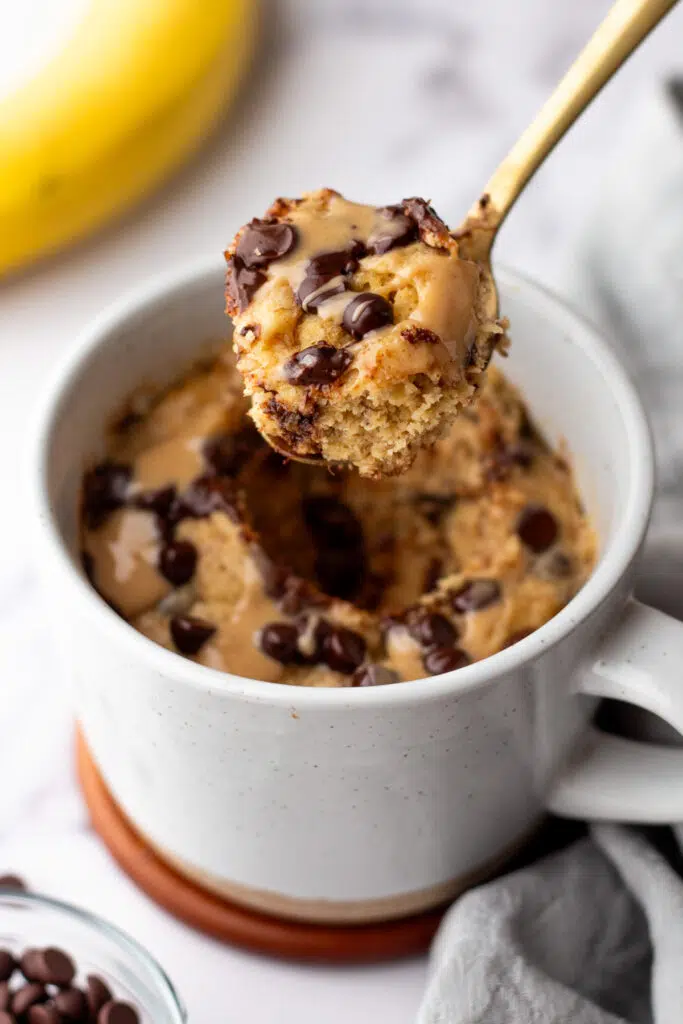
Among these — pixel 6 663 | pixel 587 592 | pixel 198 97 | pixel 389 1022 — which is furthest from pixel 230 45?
pixel 389 1022

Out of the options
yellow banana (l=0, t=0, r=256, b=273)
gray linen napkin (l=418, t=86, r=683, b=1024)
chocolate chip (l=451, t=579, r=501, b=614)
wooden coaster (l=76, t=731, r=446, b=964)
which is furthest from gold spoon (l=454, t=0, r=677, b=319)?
yellow banana (l=0, t=0, r=256, b=273)

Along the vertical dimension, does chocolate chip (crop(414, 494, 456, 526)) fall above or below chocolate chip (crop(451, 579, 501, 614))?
above

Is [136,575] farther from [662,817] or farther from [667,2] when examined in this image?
[667,2]

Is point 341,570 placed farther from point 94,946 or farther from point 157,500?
point 94,946

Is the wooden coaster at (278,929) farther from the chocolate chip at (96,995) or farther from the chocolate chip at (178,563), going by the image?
the chocolate chip at (178,563)

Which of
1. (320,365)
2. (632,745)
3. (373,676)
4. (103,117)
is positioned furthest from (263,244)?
(103,117)

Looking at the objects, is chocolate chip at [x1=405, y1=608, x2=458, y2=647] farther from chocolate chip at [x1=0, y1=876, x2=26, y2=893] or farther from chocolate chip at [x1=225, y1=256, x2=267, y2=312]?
chocolate chip at [x1=0, y1=876, x2=26, y2=893]
